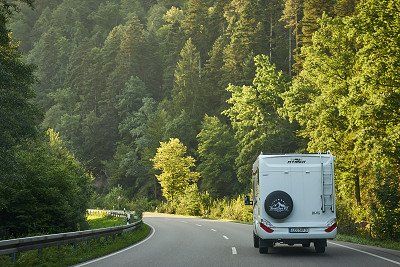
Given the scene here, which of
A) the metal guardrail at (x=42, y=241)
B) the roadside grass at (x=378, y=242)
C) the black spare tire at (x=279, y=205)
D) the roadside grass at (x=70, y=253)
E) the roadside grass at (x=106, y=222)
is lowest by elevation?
the roadside grass at (x=106, y=222)

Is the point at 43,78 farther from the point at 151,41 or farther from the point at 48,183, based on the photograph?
the point at 48,183

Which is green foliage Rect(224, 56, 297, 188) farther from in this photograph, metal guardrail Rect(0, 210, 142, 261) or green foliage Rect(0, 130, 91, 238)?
metal guardrail Rect(0, 210, 142, 261)

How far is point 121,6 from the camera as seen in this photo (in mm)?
159000

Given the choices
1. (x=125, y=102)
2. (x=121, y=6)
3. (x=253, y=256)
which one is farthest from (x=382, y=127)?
(x=121, y=6)

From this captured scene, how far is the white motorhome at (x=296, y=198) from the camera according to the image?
1630 cm

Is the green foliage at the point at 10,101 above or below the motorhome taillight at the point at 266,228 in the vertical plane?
above

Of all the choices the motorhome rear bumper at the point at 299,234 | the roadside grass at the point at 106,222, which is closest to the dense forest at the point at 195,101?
the roadside grass at the point at 106,222

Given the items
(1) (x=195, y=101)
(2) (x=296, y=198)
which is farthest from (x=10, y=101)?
(1) (x=195, y=101)

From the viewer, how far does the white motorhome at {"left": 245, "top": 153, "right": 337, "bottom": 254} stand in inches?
642

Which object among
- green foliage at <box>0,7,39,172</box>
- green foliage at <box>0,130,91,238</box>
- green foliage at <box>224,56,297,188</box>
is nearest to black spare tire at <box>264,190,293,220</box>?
green foliage at <box>0,130,91,238</box>

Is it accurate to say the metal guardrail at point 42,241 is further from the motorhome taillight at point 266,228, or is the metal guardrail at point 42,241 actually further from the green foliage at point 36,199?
the motorhome taillight at point 266,228

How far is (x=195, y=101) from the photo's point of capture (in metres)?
92.6

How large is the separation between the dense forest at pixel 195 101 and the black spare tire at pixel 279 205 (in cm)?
837

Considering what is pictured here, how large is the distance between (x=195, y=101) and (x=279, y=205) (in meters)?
76.7
